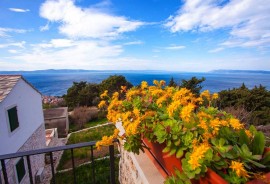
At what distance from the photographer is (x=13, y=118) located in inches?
311

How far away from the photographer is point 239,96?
14102 millimetres

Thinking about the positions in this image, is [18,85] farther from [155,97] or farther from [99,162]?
[155,97]

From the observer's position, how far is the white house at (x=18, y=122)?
7238 millimetres

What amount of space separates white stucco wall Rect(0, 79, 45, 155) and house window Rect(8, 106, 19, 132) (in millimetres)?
161

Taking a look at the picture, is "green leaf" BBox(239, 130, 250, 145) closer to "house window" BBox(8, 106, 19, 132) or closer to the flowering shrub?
the flowering shrub

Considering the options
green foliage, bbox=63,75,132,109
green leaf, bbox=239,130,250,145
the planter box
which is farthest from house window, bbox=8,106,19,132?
green foliage, bbox=63,75,132,109

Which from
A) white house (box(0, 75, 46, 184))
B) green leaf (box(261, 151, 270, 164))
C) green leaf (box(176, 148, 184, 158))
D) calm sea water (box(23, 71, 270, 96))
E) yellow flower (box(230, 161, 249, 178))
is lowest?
calm sea water (box(23, 71, 270, 96))

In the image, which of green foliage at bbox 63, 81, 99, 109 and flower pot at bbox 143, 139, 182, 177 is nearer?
flower pot at bbox 143, 139, 182, 177

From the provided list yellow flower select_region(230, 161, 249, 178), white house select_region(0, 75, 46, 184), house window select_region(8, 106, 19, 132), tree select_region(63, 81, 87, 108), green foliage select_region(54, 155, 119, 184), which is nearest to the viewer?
yellow flower select_region(230, 161, 249, 178)

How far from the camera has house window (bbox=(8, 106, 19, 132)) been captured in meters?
7.61

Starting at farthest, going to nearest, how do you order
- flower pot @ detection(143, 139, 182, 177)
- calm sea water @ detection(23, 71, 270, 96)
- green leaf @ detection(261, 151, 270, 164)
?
calm sea water @ detection(23, 71, 270, 96), flower pot @ detection(143, 139, 182, 177), green leaf @ detection(261, 151, 270, 164)

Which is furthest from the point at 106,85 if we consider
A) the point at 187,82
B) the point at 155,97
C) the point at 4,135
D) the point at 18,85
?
the point at 155,97

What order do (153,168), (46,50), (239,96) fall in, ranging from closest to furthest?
(153,168) → (239,96) → (46,50)

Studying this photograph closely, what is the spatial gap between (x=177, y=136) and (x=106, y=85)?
22449 mm
